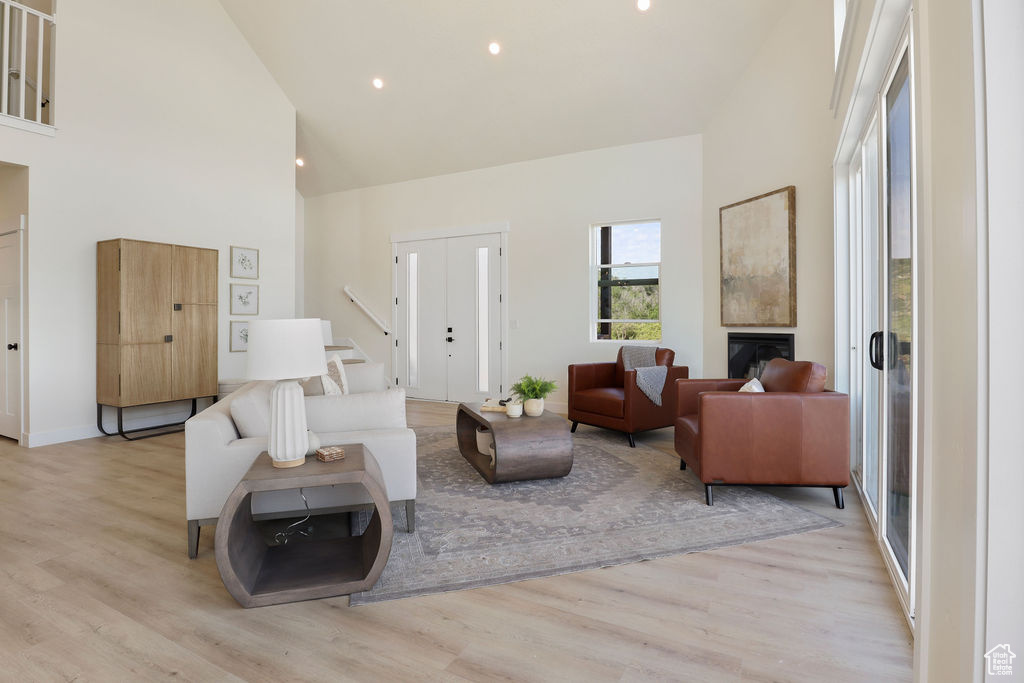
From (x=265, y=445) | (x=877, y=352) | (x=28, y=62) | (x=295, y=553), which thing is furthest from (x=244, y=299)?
(x=877, y=352)

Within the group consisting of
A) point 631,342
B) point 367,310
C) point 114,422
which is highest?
point 367,310

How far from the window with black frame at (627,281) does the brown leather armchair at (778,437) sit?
2874 mm

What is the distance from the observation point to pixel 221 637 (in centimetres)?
182

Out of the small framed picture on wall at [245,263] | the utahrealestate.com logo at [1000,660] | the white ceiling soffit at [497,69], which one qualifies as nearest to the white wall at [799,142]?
the white ceiling soffit at [497,69]

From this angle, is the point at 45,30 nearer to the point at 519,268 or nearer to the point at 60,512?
the point at 60,512

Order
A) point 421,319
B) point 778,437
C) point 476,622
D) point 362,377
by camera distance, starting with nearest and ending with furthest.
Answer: point 476,622 < point 778,437 < point 362,377 < point 421,319

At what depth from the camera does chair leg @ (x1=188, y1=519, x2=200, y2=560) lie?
240cm

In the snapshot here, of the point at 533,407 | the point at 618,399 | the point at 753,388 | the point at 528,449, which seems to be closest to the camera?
the point at 753,388

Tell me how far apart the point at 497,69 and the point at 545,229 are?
6.03 feet

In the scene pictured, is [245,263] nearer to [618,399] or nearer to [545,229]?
[545,229]

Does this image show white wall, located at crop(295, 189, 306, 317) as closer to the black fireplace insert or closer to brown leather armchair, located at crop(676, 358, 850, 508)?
the black fireplace insert

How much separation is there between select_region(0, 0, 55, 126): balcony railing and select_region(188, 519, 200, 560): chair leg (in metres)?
4.13

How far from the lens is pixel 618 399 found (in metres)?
4.71

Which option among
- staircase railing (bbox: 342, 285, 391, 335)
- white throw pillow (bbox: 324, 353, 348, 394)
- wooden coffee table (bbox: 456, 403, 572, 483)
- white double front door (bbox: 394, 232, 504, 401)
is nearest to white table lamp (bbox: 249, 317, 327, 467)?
white throw pillow (bbox: 324, 353, 348, 394)
